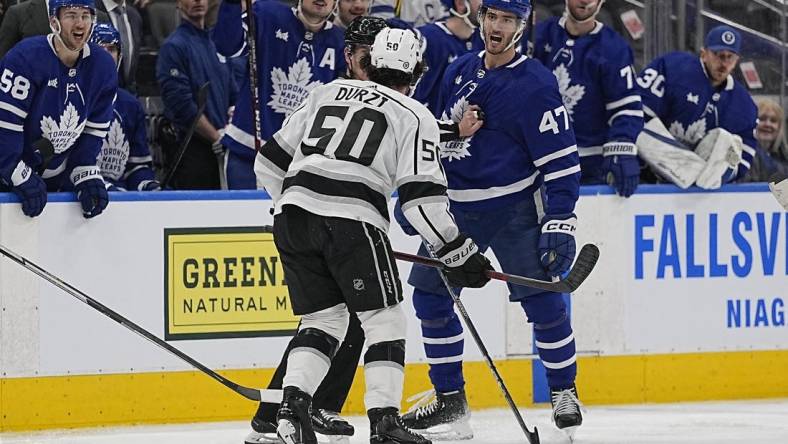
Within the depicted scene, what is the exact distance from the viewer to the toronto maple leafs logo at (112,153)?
5.45 meters

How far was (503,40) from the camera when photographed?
4.69 m

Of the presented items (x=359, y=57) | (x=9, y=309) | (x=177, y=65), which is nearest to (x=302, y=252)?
(x=359, y=57)

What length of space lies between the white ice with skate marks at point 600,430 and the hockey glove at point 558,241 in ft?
1.99

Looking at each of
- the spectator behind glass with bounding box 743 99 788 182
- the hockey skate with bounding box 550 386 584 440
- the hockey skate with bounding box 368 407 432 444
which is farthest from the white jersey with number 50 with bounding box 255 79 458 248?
the spectator behind glass with bounding box 743 99 788 182

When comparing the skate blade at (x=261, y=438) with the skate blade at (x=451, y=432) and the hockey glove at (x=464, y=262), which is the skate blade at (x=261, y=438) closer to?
the skate blade at (x=451, y=432)

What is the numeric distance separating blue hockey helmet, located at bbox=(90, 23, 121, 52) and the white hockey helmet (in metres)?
1.65

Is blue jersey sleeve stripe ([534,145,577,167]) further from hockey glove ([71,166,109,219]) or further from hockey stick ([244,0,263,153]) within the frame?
hockey glove ([71,166,109,219])

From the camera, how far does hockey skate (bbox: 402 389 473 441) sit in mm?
4910

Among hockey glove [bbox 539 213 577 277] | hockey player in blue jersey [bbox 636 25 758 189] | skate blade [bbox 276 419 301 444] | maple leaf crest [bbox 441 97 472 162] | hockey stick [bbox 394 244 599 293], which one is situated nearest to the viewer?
skate blade [bbox 276 419 301 444]

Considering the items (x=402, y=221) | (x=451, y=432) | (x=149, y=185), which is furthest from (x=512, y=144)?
(x=149, y=185)

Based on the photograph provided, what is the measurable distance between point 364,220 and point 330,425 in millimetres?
710

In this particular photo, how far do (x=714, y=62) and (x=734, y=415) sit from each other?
56.6 inches

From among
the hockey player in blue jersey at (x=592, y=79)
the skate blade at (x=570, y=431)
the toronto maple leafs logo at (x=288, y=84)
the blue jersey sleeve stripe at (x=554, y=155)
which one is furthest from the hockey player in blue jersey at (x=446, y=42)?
the skate blade at (x=570, y=431)

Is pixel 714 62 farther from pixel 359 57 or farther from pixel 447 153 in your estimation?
pixel 359 57
